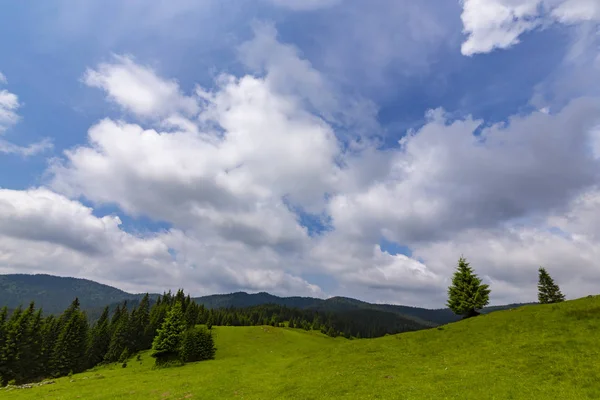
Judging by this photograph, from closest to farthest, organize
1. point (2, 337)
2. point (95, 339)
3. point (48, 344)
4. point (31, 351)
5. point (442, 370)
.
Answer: point (442, 370)
point (2, 337)
point (31, 351)
point (48, 344)
point (95, 339)

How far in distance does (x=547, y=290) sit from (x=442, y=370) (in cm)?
8695

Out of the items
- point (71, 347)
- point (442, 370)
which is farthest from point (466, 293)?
point (71, 347)

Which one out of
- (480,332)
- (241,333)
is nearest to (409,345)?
(480,332)

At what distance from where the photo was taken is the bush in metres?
80.8

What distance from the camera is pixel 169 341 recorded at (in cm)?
8162

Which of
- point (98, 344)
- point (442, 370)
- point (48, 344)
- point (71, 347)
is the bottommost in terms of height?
point (98, 344)

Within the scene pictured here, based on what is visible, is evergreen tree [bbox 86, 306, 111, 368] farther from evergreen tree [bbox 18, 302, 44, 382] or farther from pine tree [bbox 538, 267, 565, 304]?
pine tree [bbox 538, 267, 565, 304]

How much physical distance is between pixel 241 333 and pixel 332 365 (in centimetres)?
9227

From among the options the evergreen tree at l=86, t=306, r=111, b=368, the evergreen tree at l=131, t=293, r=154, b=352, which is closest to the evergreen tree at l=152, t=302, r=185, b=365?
the evergreen tree at l=131, t=293, r=154, b=352

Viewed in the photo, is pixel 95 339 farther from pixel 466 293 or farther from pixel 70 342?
pixel 466 293

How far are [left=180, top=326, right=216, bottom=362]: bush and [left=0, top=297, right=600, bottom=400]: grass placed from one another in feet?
89.5

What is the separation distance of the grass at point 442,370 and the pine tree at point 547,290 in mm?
53818

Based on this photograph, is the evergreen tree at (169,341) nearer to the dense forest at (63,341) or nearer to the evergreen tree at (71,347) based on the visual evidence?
the dense forest at (63,341)

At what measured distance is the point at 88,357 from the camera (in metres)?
108
